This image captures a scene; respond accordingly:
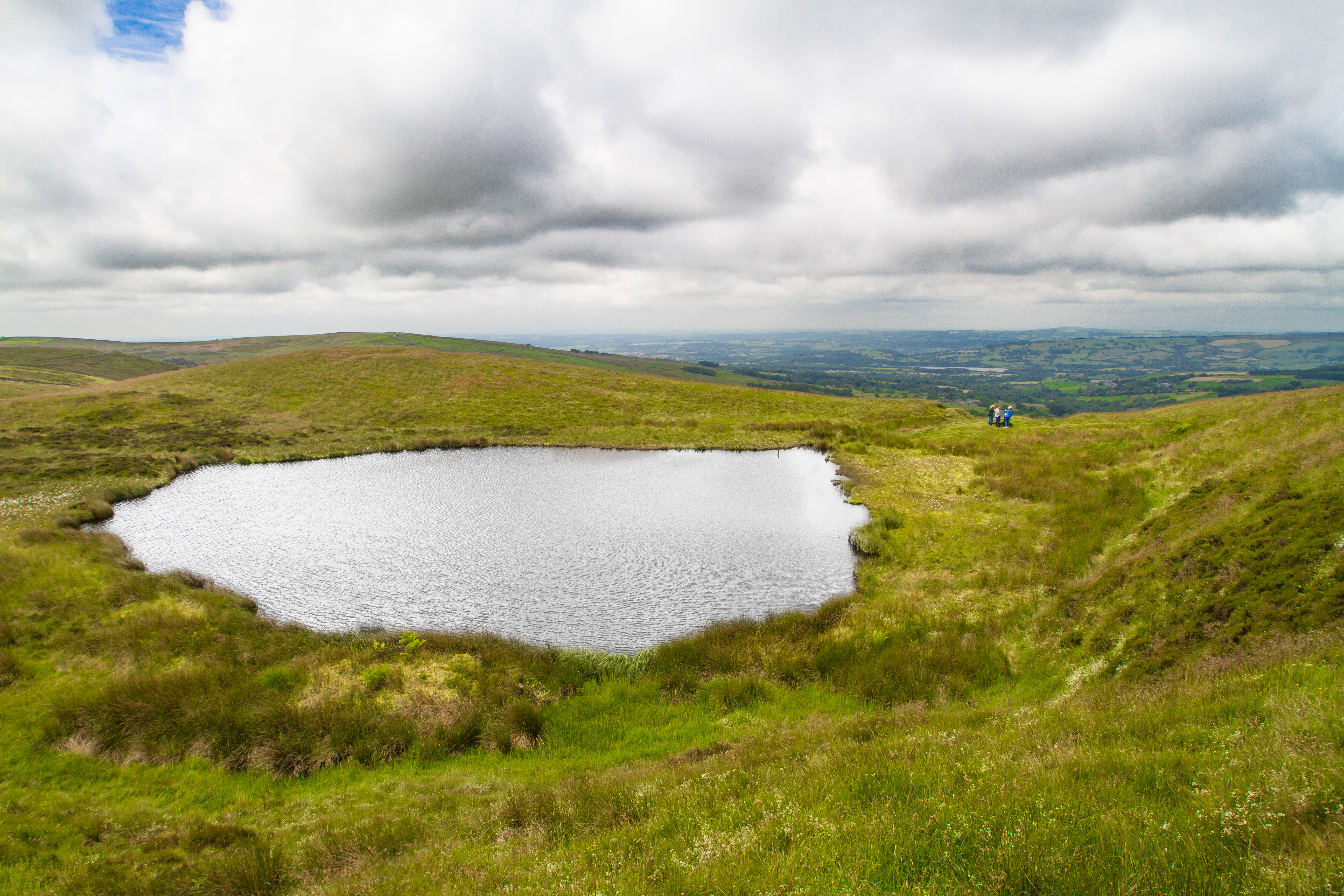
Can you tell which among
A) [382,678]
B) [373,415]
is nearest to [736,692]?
[382,678]

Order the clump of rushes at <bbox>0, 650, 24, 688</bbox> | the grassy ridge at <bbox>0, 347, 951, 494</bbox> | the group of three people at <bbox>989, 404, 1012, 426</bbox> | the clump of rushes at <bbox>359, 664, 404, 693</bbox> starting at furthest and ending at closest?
the group of three people at <bbox>989, 404, 1012, 426</bbox> < the grassy ridge at <bbox>0, 347, 951, 494</bbox> < the clump of rushes at <bbox>359, 664, 404, 693</bbox> < the clump of rushes at <bbox>0, 650, 24, 688</bbox>

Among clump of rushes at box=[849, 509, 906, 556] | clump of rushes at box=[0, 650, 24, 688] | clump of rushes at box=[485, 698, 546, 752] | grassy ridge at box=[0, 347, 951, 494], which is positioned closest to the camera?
clump of rushes at box=[485, 698, 546, 752]

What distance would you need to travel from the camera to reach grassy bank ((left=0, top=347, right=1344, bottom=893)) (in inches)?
210

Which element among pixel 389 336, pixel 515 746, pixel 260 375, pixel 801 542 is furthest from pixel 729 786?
pixel 389 336

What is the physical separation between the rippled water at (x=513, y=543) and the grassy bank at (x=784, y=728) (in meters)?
1.83

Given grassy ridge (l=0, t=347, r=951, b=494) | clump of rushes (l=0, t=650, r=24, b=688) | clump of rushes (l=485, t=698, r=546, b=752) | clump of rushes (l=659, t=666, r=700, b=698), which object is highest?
grassy ridge (l=0, t=347, r=951, b=494)

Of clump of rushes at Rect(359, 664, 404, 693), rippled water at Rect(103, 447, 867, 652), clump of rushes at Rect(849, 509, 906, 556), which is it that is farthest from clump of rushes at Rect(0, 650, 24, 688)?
clump of rushes at Rect(849, 509, 906, 556)

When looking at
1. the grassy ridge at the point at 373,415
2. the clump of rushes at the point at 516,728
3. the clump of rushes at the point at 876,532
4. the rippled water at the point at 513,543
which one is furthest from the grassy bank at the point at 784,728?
the grassy ridge at the point at 373,415

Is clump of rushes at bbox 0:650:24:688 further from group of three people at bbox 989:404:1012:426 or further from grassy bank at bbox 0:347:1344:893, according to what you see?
group of three people at bbox 989:404:1012:426

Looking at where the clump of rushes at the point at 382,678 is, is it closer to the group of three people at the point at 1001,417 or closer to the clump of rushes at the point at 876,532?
the clump of rushes at the point at 876,532

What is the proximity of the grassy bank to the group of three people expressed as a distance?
2288 cm

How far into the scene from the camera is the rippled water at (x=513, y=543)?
18203 millimetres

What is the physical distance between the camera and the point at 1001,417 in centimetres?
4797

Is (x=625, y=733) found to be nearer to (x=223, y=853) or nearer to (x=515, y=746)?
(x=515, y=746)
